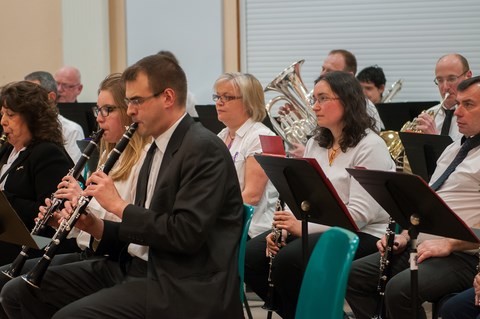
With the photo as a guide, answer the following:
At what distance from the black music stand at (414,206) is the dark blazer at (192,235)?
589mm

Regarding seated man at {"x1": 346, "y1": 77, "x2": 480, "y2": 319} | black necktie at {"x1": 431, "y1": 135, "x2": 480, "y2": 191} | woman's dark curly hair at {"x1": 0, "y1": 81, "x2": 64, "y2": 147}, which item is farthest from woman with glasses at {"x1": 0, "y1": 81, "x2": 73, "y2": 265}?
black necktie at {"x1": 431, "y1": 135, "x2": 480, "y2": 191}

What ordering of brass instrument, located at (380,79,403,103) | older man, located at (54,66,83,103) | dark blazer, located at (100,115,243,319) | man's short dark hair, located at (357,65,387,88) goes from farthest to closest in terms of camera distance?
older man, located at (54,66,83,103)
brass instrument, located at (380,79,403,103)
man's short dark hair, located at (357,65,387,88)
dark blazer, located at (100,115,243,319)

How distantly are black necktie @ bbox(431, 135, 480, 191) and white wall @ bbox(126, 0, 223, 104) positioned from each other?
4684mm

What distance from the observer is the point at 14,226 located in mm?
3426

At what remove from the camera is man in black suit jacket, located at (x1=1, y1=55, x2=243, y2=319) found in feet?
9.80

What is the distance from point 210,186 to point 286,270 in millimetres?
1437

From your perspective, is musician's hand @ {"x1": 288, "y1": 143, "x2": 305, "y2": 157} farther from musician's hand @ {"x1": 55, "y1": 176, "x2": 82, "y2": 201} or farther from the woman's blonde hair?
musician's hand @ {"x1": 55, "y1": 176, "x2": 82, "y2": 201}

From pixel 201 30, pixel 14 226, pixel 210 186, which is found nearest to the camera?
pixel 210 186

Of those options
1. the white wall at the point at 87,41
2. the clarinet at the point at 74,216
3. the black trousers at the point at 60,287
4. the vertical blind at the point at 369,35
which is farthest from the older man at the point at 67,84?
the clarinet at the point at 74,216

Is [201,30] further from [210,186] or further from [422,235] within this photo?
[210,186]

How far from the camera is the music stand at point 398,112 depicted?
5.96 meters

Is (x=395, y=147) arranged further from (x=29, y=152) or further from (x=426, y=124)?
(x=29, y=152)

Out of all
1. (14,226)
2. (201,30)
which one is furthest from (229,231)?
(201,30)

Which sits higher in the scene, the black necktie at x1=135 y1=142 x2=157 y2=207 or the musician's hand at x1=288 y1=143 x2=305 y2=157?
the black necktie at x1=135 y1=142 x2=157 y2=207
